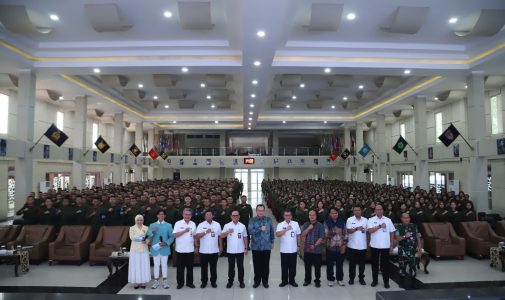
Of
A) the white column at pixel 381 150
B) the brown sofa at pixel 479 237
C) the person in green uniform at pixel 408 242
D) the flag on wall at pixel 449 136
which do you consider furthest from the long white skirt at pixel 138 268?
the white column at pixel 381 150

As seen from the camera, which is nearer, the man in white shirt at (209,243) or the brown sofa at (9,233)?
the man in white shirt at (209,243)

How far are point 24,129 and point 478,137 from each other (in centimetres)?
1908

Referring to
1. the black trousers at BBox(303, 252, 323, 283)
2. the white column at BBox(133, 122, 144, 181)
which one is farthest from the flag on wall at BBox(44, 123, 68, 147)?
the white column at BBox(133, 122, 144, 181)

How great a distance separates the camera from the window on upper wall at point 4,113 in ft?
61.1

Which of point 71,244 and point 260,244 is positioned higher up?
point 260,244

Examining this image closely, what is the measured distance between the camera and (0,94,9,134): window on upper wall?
61.1 feet

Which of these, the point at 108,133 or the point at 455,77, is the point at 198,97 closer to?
the point at 108,133

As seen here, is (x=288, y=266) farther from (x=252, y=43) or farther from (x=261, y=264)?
(x=252, y=43)

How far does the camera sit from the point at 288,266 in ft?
23.0

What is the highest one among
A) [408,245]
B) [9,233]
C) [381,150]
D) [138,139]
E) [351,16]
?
[351,16]

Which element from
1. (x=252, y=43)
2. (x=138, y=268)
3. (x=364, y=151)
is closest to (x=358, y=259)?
(x=138, y=268)

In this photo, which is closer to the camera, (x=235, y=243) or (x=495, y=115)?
(x=235, y=243)

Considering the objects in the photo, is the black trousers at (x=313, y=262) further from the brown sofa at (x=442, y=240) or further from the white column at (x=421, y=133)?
the white column at (x=421, y=133)

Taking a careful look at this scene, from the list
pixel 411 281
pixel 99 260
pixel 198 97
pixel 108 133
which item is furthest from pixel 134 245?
pixel 108 133
